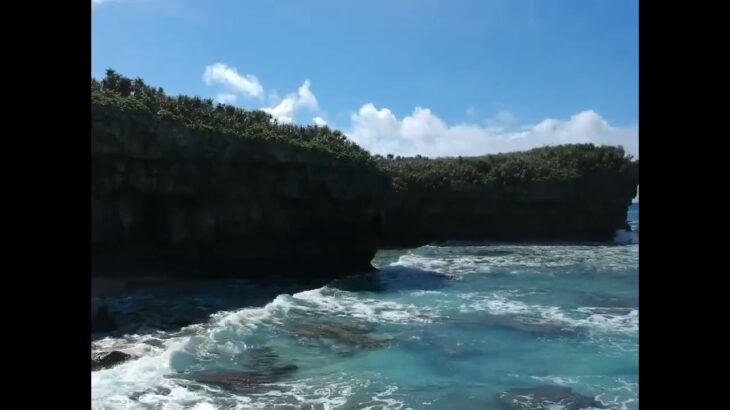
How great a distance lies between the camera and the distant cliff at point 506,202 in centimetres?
4628

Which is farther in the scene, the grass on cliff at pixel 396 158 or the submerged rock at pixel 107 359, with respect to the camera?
the grass on cliff at pixel 396 158

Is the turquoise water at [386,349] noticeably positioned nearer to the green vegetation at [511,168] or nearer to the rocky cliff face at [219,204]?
the rocky cliff face at [219,204]

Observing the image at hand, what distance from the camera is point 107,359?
1230 cm

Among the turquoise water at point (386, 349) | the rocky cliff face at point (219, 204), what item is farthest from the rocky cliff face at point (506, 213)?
the turquoise water at point (386, 349)

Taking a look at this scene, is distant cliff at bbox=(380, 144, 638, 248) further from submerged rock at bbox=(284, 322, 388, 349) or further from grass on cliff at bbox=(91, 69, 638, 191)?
submerged rock at bbox=(284, 322, 388, 349)

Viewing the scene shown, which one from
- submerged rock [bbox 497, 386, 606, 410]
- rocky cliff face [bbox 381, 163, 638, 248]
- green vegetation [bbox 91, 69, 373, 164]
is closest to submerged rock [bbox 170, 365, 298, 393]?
submerged rock [bbox 497, 386, 606, 410]

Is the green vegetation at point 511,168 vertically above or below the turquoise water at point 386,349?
above

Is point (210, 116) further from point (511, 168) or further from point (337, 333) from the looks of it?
point (511, 168)

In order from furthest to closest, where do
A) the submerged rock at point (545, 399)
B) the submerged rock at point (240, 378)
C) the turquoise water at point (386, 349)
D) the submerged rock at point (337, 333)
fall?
the submerged rock at point (337, 333) < the submerged rock at point (240, 378) < the turquoise water at point (386, 349) < the submerged rock at point (545, 399)

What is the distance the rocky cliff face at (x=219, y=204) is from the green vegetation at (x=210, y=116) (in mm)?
411

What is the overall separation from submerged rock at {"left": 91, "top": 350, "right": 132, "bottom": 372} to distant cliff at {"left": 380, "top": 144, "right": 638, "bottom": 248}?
32930 mm
